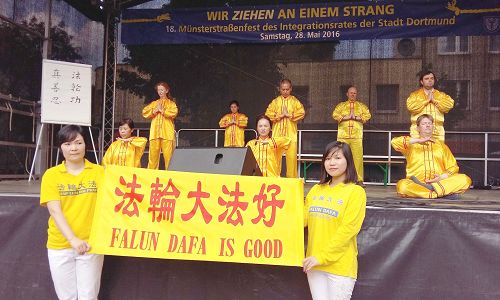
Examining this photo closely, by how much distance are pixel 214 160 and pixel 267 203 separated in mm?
592

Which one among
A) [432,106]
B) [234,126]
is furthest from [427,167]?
[234,126]

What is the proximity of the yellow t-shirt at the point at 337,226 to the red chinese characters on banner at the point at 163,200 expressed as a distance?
2.48 feet

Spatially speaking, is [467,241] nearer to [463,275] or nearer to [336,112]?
[463,275]

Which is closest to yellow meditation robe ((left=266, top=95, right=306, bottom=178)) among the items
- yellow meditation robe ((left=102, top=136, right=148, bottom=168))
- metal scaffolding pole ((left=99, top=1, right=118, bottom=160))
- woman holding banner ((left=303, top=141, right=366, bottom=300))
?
yellow meditation robe ((left=102, top=136, right=148, bottom=168))

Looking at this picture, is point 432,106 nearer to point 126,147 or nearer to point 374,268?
point 374,268

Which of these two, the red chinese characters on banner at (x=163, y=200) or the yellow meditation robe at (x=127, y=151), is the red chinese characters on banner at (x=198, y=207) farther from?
the yellow meditation robe at (x=127, y=151)

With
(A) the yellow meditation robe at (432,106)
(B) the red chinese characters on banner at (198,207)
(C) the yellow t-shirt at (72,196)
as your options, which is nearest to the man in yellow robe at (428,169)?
(A) the yellow meditation robe at (432,106)

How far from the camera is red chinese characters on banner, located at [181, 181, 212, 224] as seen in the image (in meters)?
2.63

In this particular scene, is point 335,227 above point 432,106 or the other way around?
the other way around

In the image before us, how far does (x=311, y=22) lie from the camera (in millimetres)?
7234

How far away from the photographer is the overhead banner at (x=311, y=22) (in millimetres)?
6730

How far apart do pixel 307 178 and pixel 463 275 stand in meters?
4.92

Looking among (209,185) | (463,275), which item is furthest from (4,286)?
(463,275)

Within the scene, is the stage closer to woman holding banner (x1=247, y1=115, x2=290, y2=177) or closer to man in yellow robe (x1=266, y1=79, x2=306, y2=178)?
woman holding banner (x1=247, y1=115, x2=290, y2=177)
